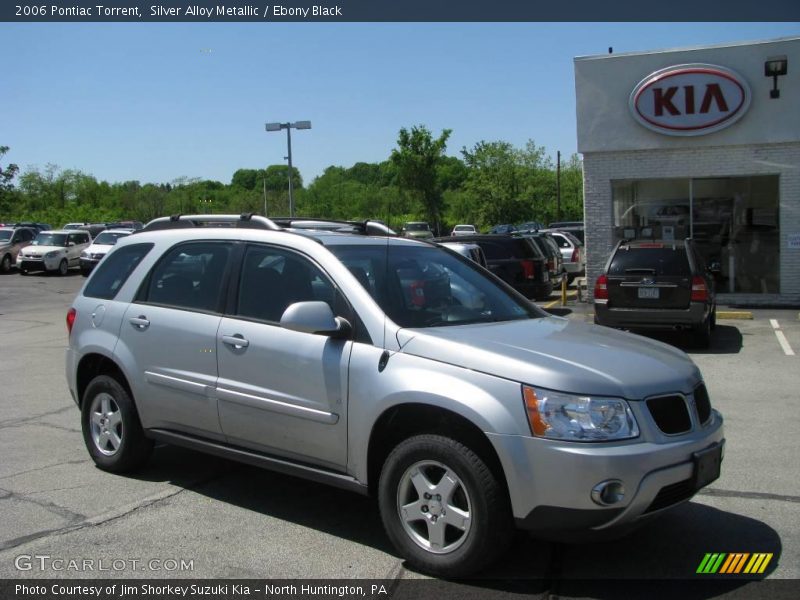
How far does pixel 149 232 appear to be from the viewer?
6207 millimetres

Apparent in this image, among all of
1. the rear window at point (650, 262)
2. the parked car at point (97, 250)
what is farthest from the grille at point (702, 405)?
the parked car at point (97, 250)

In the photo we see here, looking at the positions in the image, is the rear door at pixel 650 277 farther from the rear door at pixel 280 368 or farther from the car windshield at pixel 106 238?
the car windshield at pixel 106 238

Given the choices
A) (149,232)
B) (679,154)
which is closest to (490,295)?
(149,232)

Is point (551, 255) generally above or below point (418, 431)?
above

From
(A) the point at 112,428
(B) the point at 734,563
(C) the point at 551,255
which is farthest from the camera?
(C) the point at 551,255

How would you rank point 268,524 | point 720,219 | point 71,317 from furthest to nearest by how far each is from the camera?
1. point 720,219
2. point 71,317
3. point 268,524

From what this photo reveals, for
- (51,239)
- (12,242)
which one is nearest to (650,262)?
(51,239)

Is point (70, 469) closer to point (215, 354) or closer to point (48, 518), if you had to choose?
point (48, 518)

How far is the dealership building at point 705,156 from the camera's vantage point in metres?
17.0

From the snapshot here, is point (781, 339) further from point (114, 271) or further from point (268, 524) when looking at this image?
point (114, 271)

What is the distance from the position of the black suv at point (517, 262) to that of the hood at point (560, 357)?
12.6m

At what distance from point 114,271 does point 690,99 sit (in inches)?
570

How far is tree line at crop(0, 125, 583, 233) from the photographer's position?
18.0 metres

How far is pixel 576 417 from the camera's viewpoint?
12.8 ft
